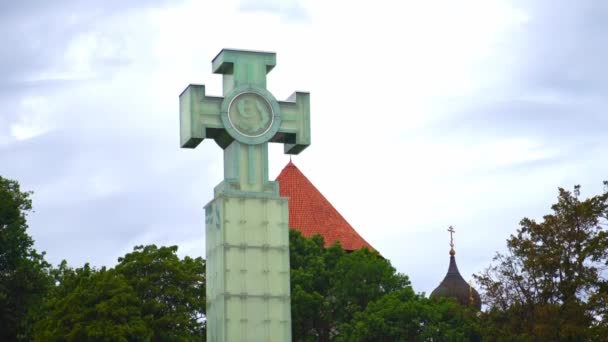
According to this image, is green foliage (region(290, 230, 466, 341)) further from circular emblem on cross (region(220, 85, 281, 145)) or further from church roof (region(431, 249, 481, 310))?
circular emblem on cross (region(220, 85, 281, 145))

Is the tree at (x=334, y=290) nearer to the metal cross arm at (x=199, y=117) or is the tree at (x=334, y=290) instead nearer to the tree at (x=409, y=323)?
the tree at (x=409, y=323)

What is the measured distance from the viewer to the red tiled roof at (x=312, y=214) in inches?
2392

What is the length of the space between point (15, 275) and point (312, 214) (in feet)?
50.1

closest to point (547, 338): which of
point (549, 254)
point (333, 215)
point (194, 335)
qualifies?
point (549, 254)

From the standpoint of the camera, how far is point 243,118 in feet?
70.1

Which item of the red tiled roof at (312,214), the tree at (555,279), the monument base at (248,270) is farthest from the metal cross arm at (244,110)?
the red tiled roof at (312,214)

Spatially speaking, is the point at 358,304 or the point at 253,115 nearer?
the point at 253,115

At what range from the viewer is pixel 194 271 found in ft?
157

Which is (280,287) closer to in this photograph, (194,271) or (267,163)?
(267,163)

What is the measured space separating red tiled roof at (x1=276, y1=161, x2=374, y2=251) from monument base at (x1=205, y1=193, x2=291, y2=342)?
38.6 metres

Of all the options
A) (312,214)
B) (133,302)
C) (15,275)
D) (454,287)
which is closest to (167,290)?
(133,302)

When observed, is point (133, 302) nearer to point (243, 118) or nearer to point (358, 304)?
point (358, 304)

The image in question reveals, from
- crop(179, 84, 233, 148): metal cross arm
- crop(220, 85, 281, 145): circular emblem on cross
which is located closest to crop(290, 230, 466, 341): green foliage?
crop(220, 85, 281, 145): circular emblem on cross

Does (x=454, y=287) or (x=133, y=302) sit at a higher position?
(x=454, y=287)
